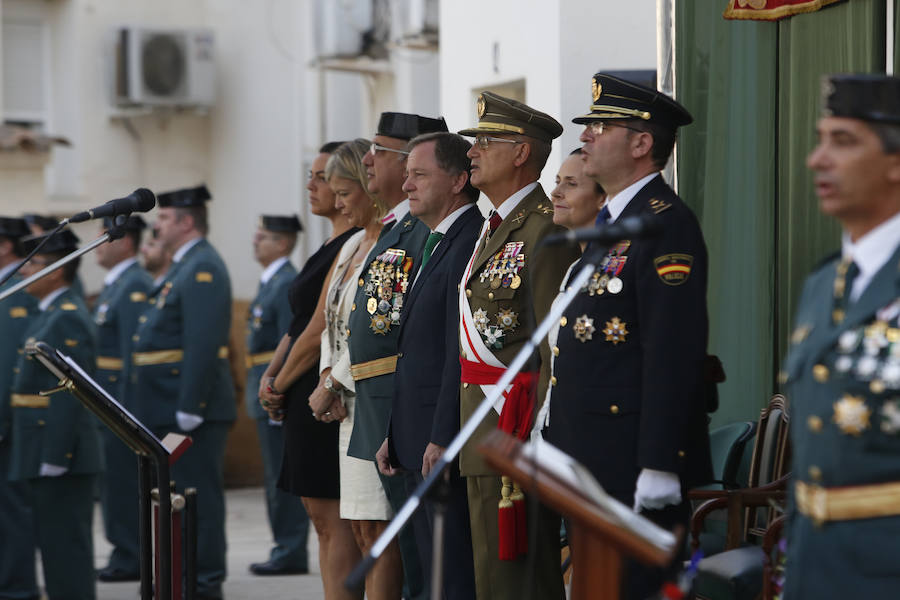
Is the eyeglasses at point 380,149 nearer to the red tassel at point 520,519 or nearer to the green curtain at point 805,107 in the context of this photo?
the green curtain at point 805,107

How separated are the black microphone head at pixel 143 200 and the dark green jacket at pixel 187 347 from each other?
2453 millimetres

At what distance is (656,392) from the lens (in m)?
3.37

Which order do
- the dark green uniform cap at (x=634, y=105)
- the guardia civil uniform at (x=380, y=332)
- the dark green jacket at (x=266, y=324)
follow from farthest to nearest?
the dark green jacket at (x=266, y=324)
the guardia civil uniform at (x=380, y=332)
the dark green uniform cap at (x=634, y=105)

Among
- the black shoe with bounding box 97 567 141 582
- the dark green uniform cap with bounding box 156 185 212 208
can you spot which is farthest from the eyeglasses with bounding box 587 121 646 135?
the black shoe with bounding box 97 567 141 582

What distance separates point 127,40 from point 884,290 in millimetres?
10368

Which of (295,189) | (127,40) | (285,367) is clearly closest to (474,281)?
(285,367)

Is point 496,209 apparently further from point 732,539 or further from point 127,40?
point 127,40

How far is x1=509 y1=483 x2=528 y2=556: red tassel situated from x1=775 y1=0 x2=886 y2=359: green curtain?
1375 mm

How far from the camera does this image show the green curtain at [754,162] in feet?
15.4

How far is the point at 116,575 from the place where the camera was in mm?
7469

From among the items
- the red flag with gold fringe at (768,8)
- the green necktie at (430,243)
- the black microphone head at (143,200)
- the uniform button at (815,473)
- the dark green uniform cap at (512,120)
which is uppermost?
the red flag with gold fringe at (768,8)

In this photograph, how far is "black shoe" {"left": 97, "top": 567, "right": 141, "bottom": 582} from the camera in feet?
24.4

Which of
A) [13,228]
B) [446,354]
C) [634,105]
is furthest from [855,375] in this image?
[13,228]

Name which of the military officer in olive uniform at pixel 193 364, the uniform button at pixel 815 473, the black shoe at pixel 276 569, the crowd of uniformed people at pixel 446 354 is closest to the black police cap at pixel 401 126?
the crowd of uniformed people at pixel 446 354
